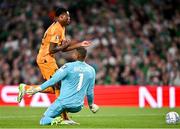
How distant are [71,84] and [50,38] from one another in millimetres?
1582

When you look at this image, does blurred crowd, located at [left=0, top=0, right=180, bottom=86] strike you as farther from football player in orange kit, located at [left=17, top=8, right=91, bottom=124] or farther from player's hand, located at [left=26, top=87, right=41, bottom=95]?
player's hand, located at [left=26, top=87, right=41, bottom=95]

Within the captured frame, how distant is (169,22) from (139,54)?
10.0 feet

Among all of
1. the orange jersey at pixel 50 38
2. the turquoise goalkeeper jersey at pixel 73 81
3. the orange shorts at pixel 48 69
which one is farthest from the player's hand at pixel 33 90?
the orange jersey at pixel 50 38

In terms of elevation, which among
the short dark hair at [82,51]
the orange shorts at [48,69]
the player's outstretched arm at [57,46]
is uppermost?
the player's outstretched arm at [57,46]

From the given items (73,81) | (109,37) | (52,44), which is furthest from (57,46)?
(109,37)

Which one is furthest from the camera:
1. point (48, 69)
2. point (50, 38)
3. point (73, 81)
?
point (48, 69)

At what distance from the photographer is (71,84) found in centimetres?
1464

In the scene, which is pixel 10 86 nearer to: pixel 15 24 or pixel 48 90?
pixel 15 24

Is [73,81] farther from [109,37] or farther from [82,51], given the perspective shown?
[109,37]

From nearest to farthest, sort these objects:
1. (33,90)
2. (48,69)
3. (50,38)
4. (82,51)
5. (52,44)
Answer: (33,90), (82,51), (52,44), (50,38), (48,69)

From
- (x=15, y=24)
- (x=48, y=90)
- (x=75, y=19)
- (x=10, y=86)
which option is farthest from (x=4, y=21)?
(x=48, y=90)

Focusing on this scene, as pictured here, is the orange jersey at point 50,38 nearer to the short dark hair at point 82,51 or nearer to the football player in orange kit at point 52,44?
the football player in orange kit at point 52,44

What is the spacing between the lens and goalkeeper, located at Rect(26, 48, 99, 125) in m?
14.5

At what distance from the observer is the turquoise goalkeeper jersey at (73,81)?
1454 centimetres
